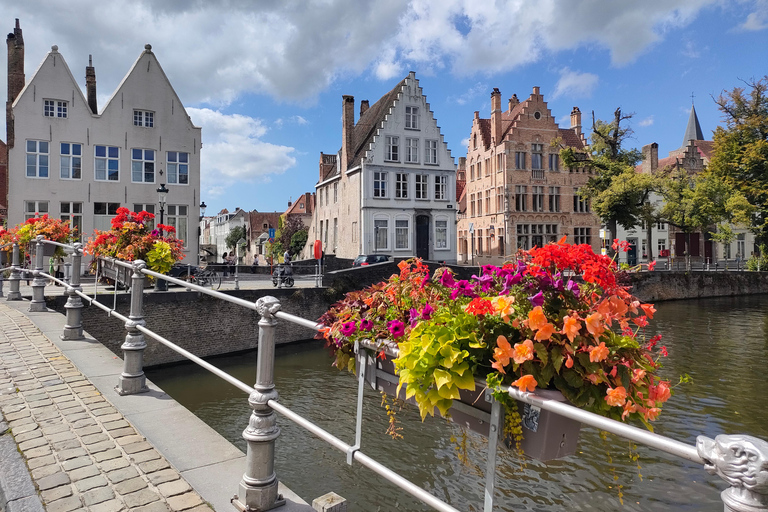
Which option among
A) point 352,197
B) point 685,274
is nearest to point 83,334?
point 352,197

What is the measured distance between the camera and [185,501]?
2877 mm

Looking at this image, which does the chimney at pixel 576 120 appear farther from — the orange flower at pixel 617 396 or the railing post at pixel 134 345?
the orange flower at pixel 617 396

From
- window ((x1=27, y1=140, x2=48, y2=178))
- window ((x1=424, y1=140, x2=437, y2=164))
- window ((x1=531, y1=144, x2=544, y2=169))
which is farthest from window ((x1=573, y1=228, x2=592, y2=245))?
window ((x1=27, y1=140, x2=48, y2=178))

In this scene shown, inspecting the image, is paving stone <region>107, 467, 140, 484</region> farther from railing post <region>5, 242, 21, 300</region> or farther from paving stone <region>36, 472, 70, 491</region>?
railing post <region>5, 242, 21, 300</region>

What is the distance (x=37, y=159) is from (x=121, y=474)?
26758 mm

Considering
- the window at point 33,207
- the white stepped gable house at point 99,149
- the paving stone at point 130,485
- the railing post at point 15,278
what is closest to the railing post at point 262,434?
the paving stone at point 130,485

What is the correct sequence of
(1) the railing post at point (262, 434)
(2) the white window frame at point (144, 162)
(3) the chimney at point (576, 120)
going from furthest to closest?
(3) the chimney at point (576, 120) → (2) the white window frame at point (144, 162) → (1) the railing post at point (262, 434)

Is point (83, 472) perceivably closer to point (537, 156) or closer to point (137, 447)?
point (137, 447)

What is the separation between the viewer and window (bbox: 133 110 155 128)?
26.9 meters

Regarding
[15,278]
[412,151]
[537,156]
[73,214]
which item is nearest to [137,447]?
[15,278]

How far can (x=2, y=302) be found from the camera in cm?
1084

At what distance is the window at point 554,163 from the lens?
43844 millimetres

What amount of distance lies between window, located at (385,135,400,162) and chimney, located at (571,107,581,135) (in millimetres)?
19147

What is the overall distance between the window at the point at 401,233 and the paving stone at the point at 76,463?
32.5 meters
